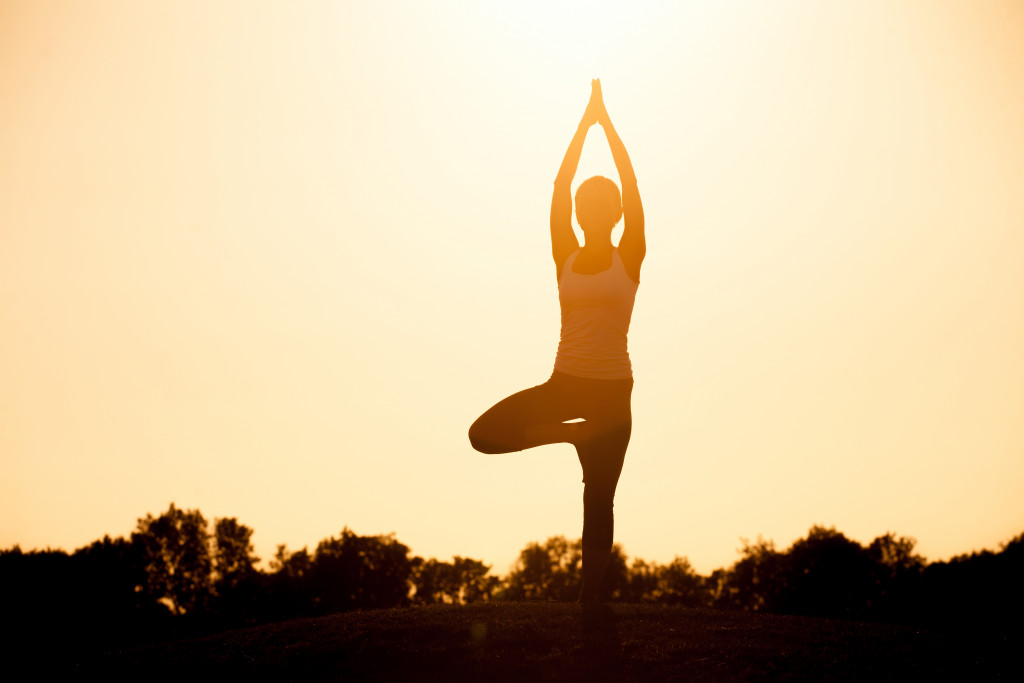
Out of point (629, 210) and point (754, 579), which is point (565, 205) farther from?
point (754, 579)

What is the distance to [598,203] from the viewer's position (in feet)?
26.4

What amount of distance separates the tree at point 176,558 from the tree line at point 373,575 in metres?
0.09

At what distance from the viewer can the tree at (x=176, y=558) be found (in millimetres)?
73875

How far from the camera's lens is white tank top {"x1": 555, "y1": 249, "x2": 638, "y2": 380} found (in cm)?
754

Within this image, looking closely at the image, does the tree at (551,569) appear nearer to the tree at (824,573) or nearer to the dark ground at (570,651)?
the tree at (824,573)

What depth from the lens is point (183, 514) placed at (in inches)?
3108

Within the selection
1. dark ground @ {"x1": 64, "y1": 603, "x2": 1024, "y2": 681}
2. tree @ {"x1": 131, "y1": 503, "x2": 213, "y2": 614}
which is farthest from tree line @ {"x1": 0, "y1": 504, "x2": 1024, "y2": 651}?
dark ground @ {"x1": 64, "y1": 603, "x2": 1024, "y2": 681}

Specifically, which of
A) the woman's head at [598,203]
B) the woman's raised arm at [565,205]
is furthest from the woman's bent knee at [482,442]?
the woman's head at [598,203]

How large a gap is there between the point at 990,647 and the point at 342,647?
249 inches

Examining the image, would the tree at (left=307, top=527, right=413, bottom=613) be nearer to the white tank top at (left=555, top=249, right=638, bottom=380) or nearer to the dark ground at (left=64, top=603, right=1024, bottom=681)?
the dark ground at (left=64, top=603, right=1024, bottom=681)

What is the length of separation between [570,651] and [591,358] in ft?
8.84

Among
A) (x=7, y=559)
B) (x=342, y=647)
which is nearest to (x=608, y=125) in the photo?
(x=342, y=647)

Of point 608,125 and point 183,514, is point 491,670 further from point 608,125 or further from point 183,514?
point 183,514

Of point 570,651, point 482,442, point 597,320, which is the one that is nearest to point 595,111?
point 597,320
